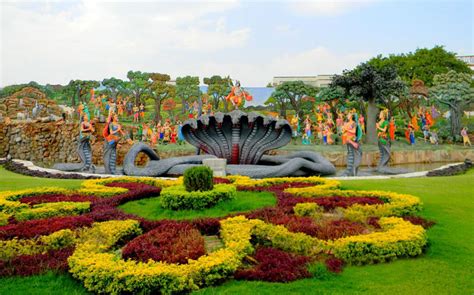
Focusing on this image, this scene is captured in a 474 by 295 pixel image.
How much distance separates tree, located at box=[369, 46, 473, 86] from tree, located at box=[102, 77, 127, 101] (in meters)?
24.4

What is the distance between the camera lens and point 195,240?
4699 millimetres

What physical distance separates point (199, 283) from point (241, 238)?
1112 mm

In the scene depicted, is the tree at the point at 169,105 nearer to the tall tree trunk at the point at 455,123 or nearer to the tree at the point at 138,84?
the tree at the point at 138,84

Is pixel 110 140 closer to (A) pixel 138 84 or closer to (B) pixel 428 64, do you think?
(A) pixel 138 84

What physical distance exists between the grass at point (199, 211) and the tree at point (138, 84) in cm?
3500

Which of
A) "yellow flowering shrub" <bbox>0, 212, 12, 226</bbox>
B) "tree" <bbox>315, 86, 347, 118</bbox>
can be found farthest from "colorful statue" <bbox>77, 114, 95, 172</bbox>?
"tree" <bbox>315, 86, 347, 118</bbox>

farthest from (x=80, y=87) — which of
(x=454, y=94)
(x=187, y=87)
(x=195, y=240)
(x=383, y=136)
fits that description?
(x=195, y=240)

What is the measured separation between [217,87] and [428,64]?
67.6 ft

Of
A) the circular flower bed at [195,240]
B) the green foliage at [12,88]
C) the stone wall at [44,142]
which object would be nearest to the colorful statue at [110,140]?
the circular flower bed at [195,240]

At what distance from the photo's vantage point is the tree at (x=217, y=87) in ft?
138

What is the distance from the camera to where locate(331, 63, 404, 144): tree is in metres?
23.8

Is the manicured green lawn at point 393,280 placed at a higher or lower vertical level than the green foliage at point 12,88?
lower

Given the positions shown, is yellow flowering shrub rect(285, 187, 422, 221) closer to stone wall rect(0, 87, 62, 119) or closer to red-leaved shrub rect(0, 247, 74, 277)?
red-leaved shrub rect(0, 247, 74, 277)

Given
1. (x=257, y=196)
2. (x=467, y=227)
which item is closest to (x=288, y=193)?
(x=257, y=196)
